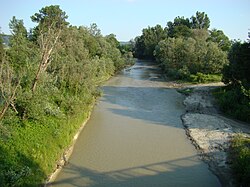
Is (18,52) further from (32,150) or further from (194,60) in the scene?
(194,60)

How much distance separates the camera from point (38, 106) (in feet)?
58.1

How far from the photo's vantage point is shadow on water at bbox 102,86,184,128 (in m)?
27.7

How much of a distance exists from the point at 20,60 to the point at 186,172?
17.3 m

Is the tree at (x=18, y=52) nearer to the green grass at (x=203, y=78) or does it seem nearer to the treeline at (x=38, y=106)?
the treeline at (x=38, y=106)

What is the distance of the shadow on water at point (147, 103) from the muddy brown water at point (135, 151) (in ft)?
0.32

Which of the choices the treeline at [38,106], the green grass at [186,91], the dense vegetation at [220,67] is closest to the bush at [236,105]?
the dense vegetation at [220,67]

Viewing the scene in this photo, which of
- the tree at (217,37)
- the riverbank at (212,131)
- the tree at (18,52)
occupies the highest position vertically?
the tree at (217,37)

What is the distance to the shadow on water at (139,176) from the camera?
1547cm

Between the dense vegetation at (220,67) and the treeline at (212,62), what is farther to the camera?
the treeline at (212,62)

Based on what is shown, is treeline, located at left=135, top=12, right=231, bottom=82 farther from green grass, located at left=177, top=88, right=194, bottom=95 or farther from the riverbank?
the riverbank

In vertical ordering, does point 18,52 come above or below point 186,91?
above

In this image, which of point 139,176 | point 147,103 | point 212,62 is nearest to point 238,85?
point 147,103

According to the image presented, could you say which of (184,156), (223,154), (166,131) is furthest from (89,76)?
(223,154)

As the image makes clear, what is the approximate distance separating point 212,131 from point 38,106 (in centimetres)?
1408
